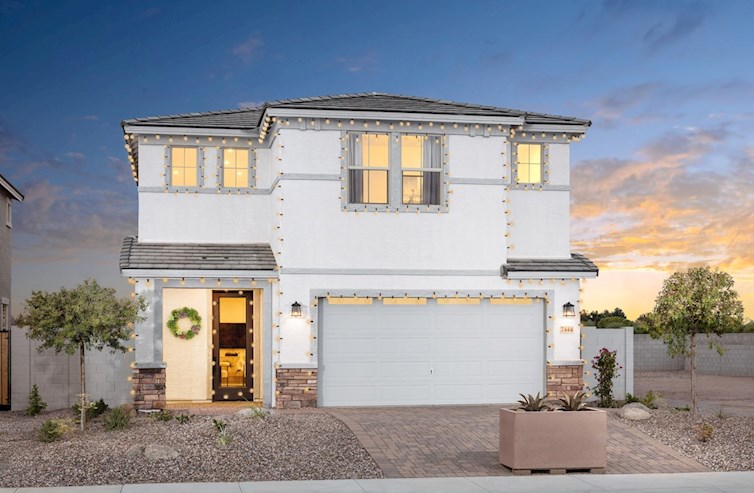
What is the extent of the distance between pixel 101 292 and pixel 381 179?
6905 mm

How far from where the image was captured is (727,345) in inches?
1454

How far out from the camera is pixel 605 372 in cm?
2114

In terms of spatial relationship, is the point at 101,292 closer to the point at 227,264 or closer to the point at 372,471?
the point at 227,264

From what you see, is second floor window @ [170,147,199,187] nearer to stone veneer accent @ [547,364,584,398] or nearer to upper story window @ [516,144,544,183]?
upper story window @ [516,144,544,183]

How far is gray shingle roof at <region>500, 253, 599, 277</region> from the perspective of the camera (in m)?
21.0

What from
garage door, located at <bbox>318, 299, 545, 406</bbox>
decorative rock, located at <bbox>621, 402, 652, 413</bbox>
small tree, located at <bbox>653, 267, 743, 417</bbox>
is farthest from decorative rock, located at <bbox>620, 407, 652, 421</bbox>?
Result: garage door, located at <bbox>318, 299, 545, 406</bbox>

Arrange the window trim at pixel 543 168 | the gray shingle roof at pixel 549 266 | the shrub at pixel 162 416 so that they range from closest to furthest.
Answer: the shrub at pixel 162 416
the gray shingle roof at pixel 549 266
the window trim at pixel 543 168

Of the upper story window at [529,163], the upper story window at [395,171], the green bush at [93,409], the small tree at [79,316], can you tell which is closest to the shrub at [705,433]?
the upper story window at [395,171]

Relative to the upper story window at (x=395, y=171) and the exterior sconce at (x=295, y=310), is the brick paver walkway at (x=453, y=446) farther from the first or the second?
the upper story window at (x=395, y=171)

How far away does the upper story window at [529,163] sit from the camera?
22.3 m

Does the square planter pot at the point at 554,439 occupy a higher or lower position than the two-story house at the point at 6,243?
lower

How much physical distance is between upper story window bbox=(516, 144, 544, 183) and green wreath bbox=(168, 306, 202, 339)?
8.40 metres

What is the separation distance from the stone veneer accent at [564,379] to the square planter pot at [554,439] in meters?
7.56

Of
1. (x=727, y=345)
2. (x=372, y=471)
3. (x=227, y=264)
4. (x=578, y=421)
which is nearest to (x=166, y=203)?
(x=227, y=264)
